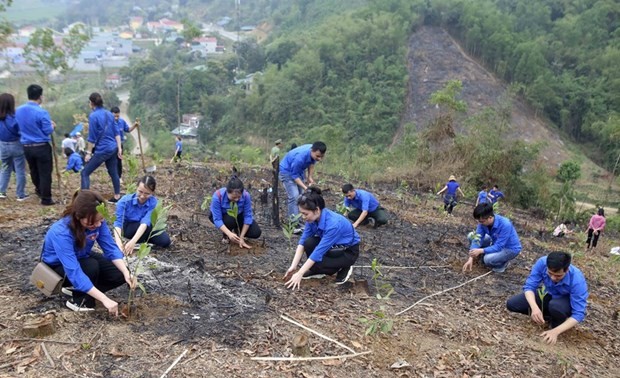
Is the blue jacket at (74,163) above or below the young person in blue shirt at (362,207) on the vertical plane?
above

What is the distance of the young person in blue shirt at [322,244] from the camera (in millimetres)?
4297

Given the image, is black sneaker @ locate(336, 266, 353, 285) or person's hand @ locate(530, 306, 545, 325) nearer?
person's hand @ locate(530, 306, 545, 325)

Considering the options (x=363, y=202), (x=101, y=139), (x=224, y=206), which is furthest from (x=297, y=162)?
(x=101, y=139)

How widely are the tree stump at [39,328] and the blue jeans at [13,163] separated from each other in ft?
12.2

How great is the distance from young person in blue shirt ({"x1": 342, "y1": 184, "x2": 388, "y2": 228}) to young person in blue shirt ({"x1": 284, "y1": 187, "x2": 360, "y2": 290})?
2.36 m

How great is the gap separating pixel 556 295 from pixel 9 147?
21.9 ft

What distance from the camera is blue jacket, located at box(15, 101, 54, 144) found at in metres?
5.74

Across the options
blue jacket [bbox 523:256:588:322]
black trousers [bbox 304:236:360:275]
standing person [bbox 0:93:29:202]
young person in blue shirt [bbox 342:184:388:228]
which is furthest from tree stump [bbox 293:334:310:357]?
standing person [bbox 0:93:29:202]

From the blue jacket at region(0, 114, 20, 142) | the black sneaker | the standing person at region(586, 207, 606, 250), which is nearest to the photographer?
the black sneaker

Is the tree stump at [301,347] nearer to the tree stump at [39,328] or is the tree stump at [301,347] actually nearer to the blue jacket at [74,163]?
the tree stump at [39,328]

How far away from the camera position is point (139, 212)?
4.96 meters

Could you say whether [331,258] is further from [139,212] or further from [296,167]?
[139,212]

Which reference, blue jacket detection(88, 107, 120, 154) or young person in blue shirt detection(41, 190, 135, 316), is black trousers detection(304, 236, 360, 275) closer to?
young person in blue shirt detection(41, 190, 135, 316)

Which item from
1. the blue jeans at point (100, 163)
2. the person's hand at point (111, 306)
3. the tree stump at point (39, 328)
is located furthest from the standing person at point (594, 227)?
the tree stump at point (39, 328)
